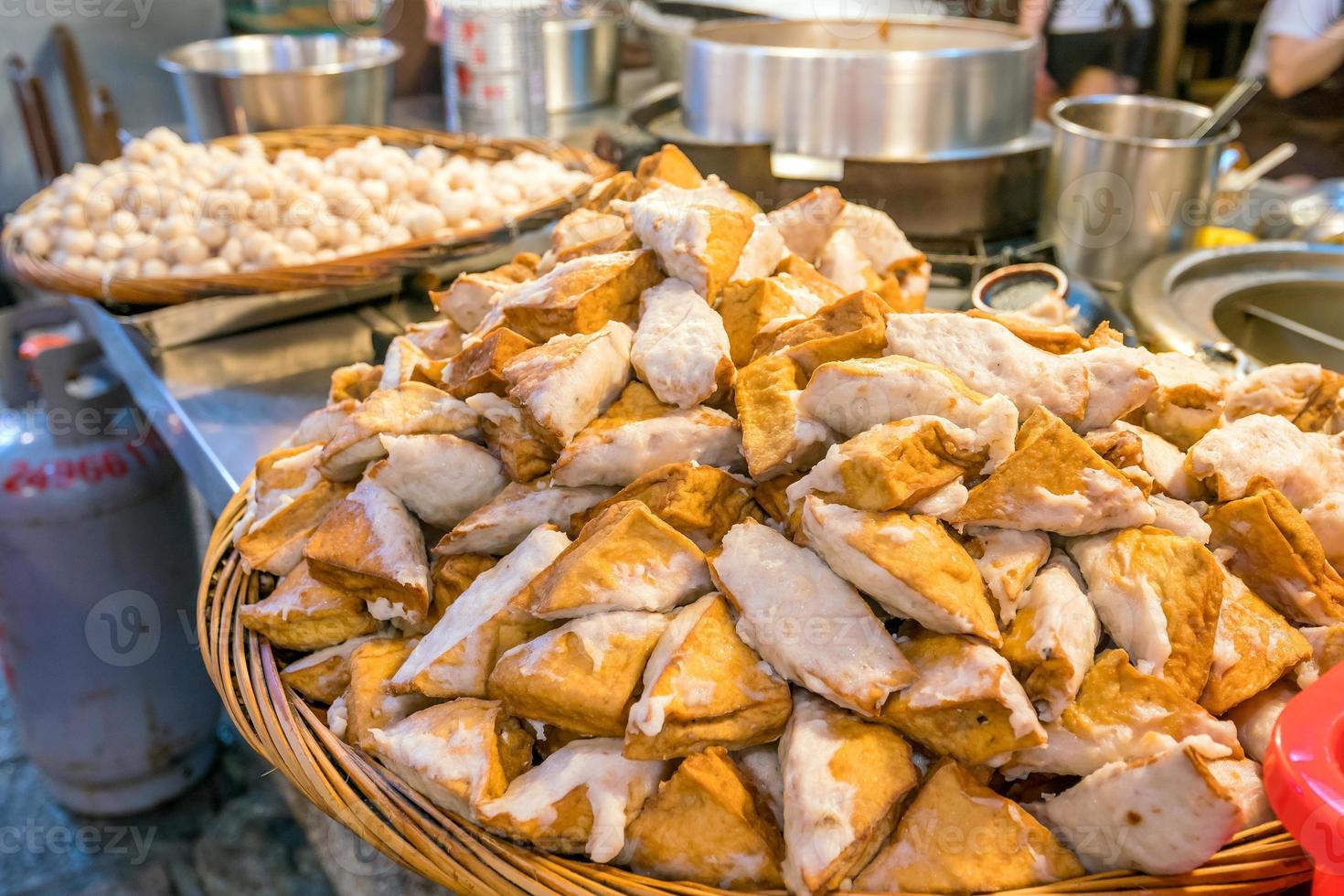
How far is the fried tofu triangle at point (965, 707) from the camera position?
0.82 m

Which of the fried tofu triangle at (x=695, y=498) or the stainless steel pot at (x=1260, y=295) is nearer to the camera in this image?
the fried tofu triangle at (x=695, y=498)

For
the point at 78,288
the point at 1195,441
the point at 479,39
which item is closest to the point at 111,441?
the point at 78,288

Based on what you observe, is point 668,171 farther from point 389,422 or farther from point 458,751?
point 458,751

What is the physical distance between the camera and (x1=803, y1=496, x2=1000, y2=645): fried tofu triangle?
839 mm

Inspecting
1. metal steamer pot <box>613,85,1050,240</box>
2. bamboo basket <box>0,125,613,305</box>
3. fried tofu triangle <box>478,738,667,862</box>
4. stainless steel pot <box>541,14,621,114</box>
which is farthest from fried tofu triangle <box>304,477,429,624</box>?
stainless steel pot <box>541,14,621,114</box>

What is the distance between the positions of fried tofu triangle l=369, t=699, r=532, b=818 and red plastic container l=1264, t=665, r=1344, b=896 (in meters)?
0.58

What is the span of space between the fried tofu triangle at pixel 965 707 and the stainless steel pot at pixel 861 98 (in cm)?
139

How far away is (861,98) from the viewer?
2.04 m

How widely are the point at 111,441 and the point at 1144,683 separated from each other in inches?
78.0

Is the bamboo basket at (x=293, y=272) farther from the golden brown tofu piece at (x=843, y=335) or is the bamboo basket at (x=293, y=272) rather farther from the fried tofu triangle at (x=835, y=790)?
the fried tofu triangle at (x=835, y=790)

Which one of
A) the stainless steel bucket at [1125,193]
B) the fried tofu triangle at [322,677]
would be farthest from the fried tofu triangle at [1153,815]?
the stainless steel bucket at [1125,193]

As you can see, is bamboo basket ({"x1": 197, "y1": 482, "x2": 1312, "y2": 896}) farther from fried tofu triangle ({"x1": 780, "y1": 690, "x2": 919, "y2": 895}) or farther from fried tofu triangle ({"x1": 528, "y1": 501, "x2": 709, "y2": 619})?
fried tofu triangle ({"x1": 528, "y1": 501, "x2": 709, "y2": 619})

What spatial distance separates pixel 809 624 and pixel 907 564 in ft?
0.32

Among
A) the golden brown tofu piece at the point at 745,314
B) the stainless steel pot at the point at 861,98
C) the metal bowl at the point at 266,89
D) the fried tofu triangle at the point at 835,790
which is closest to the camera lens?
the fried tofu triangle at the point at 835,790
